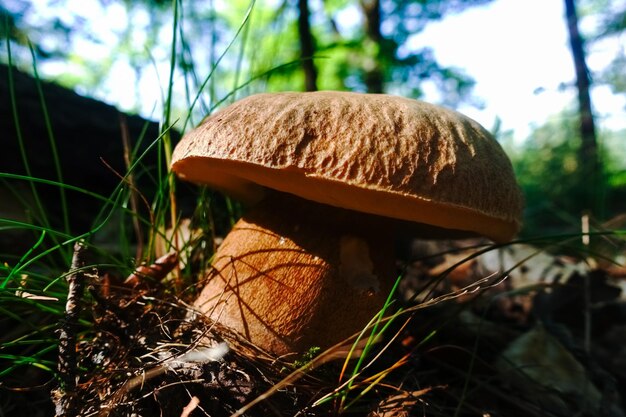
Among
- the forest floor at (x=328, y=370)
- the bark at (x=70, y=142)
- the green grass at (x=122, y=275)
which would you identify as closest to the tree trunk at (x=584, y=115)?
the forest floor at (x=328, y=370)

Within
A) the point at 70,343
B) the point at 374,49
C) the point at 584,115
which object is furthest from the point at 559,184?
the point at 70,343

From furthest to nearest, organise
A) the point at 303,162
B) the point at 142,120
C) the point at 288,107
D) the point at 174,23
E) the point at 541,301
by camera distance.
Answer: the point at 142,120, the point at 541,301, the point at 174,23, the point at 288,107, the point at 303,162

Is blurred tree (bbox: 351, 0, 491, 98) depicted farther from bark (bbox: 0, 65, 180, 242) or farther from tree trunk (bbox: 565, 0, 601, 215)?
bark (bbox: 0, 65, 180, 242)

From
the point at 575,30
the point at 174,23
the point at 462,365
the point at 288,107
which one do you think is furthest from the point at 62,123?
the point at 575,30

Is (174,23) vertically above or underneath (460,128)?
above

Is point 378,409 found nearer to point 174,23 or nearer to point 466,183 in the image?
point 466,183

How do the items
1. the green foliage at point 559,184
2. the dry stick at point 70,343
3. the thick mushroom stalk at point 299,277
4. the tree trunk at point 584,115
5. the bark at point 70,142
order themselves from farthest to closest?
the green foliage at point 559,184
the tree trunk at point 584,115
the bark at point 70,142
the thick mushroom stalk at point 299,277
the dry stick at point 70,343

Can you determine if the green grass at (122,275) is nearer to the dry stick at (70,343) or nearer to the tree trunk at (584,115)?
the dry stick at (70,343)
